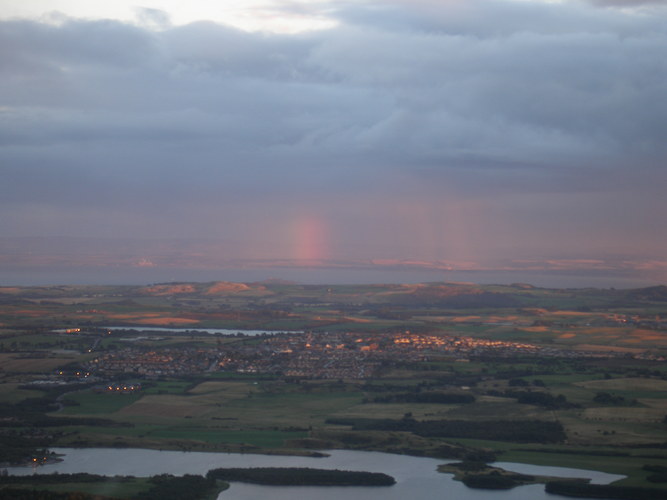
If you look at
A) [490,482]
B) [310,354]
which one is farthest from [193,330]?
[490,482]

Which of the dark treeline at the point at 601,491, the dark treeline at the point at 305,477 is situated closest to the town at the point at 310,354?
the dark treeline at the point at 305,477

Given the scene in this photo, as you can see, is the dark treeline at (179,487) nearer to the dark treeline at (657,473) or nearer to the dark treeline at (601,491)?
the dark treeline at (601,491)

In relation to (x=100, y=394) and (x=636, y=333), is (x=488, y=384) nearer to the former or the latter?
(x=100, y=394)

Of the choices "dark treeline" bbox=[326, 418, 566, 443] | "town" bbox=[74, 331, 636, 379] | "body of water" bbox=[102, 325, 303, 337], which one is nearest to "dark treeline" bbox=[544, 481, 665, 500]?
"dark treeline" bbox=[326, 418, 566, 443]

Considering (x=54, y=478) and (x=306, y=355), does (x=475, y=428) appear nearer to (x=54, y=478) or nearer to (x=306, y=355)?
(x=54, y=478)

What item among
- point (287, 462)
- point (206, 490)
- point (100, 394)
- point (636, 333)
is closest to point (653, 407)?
point (287, 462)

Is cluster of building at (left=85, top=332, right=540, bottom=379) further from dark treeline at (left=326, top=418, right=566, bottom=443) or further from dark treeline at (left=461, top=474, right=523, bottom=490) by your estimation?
dark treeline at (left=461, top=474, right=523, bottom=490)
